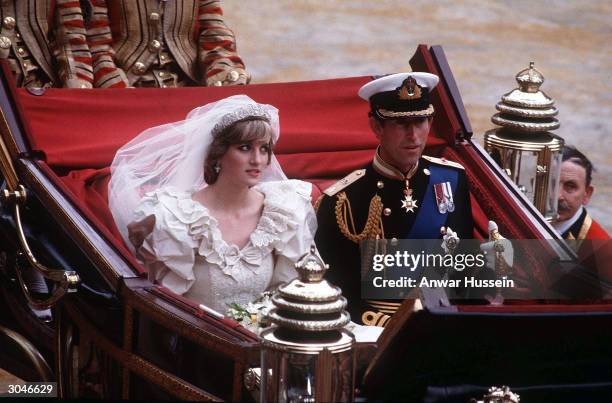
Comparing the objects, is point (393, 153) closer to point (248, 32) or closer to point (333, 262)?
point (333, 262)

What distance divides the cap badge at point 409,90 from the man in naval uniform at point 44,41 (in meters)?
1.17

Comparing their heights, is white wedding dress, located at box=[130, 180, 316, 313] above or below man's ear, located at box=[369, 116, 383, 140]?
below

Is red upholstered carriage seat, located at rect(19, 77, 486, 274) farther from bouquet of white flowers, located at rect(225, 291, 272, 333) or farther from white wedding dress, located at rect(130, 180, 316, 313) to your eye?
bouquet of white flowers, located at rect(225, 291, 272, 333)

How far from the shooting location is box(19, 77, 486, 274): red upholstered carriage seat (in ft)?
13.9

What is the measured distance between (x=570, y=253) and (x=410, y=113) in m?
0.54

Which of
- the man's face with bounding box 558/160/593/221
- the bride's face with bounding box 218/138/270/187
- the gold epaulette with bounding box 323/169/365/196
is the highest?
the bride's face with bounding box 218/138/270/187

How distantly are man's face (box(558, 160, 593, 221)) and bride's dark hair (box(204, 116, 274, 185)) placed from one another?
1189 millimetres

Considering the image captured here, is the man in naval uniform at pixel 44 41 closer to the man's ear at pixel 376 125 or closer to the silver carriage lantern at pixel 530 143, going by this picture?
the man's ear at pixel 376 125

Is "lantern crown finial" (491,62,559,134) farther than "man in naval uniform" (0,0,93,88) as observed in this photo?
Yes

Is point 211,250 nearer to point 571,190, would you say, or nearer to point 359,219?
point 359,219

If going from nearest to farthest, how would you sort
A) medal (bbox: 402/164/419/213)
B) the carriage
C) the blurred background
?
1. the carriage
2. medal (bbox: 402/164/419/213)
3. the blurred background

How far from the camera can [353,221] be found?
4.02m

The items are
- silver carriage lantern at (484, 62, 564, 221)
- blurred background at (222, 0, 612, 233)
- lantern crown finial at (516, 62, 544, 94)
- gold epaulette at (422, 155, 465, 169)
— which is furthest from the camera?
blurred background at (222, 0, 612, 233)

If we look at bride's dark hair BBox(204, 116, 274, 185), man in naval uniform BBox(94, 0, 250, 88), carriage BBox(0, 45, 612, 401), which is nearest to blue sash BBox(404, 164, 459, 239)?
carriage BBox(0, 45, 612, 401)
